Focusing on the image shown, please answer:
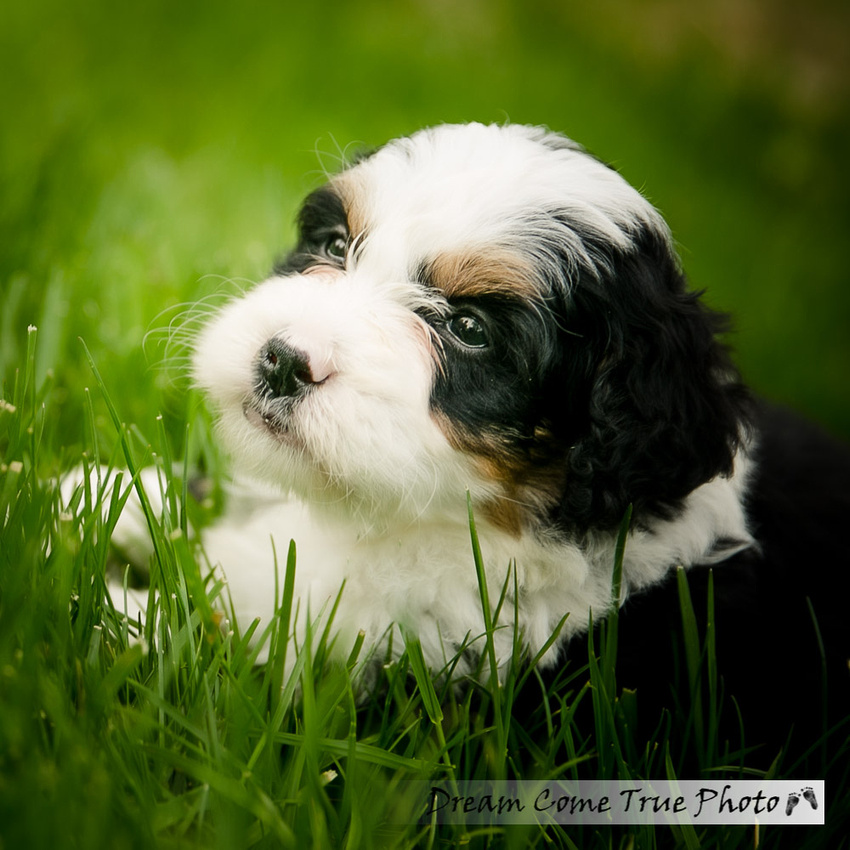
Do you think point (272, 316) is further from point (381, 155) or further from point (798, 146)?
point (798, 146)

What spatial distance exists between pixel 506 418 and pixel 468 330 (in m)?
0.25

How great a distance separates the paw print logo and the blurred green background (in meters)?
1.72

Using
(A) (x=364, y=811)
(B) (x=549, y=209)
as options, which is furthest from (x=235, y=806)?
(B) (x=549, y=209)

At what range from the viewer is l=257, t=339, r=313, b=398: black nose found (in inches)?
85.5

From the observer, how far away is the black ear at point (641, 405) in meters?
2.28

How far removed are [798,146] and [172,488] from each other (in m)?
8.02

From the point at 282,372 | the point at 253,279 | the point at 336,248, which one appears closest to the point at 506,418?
the point at 282,372

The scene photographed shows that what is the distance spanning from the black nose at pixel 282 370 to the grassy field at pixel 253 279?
410mm

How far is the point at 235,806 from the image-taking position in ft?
5.62

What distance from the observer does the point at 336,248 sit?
8.68ft

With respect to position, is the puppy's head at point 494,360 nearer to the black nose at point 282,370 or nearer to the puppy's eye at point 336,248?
the black nose at point 282,370

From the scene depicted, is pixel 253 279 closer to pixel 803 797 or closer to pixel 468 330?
pixel 468 330

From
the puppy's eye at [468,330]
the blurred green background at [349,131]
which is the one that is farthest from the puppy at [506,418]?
the blurred green background at [349,131]

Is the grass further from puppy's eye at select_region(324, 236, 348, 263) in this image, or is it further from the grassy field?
puppy's eye at select_region(324, 236, 348, 263)
